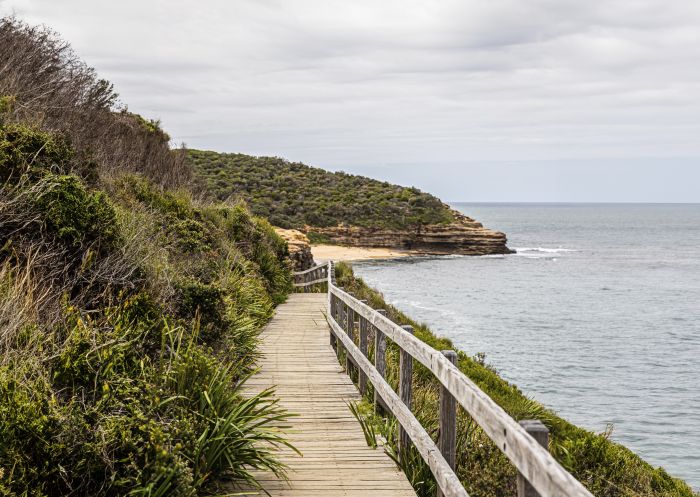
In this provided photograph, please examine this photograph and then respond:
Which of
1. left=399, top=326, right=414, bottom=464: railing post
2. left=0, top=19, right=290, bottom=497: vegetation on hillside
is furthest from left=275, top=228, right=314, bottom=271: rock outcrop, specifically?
left=399, top=326, right=414, bottom=464: railing post

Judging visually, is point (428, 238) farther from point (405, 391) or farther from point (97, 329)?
point (97, 329)

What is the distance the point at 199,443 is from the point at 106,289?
9.28 feet

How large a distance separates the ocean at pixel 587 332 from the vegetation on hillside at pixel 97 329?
8.90 metres

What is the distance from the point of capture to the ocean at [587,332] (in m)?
16.9

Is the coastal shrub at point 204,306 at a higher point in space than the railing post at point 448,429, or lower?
higher

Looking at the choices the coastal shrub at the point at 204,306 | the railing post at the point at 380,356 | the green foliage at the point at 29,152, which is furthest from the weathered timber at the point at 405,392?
the green foliage at the point at 29,152

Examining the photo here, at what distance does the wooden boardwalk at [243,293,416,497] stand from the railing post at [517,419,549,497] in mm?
2251

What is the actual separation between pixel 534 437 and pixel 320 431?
4.13 meters

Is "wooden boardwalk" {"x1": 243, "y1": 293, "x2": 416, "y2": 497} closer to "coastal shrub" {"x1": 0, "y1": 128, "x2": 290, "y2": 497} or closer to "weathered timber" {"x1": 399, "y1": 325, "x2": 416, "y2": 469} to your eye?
"weathered timber" {"x1": 399, "y1": 325, "x2": 416, "y2": 469}

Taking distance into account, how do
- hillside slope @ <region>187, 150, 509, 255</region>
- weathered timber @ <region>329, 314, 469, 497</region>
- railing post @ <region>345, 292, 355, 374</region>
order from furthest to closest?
hillside slope @ <region>187, 150, 509, 255</region>
railing post @ <region>345, 292, 355, 374</region>
weathered timber @ <region>329, 314, 469, 497</region>

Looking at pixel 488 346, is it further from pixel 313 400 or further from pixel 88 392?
pixel 88 392

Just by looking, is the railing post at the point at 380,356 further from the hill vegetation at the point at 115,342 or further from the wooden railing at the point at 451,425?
the hill vegetation at the point at 115,342

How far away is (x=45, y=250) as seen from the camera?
7887 mm

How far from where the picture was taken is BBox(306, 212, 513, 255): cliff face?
67.8 meters
